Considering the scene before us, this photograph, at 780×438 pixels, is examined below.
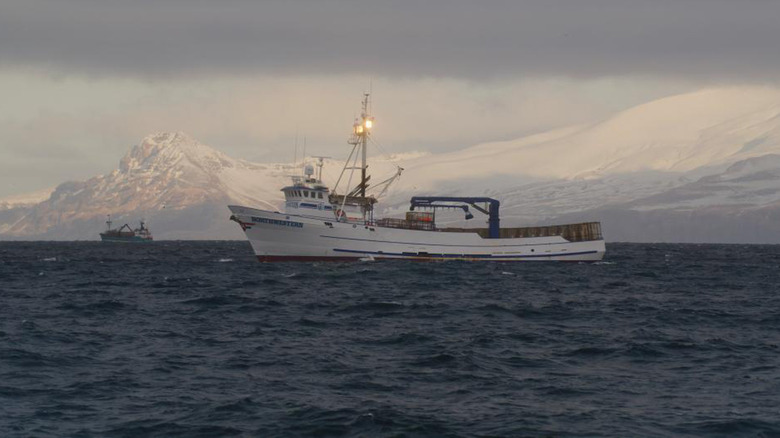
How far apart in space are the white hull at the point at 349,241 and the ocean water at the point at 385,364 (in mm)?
35808

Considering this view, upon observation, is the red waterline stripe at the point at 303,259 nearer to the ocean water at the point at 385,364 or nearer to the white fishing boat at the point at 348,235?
the white fishing boat at the point at 348,235

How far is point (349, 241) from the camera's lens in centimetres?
9700

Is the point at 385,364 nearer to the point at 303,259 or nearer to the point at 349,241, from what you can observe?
the point at 349,241

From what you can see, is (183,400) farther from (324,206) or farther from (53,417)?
(324,206)

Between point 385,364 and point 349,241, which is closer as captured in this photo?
point 385,364

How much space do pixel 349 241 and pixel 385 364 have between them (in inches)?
Result: 2559

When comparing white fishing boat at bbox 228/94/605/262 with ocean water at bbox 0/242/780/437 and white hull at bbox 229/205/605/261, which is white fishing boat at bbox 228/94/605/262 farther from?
ocean water at bbox 0/242/780/437

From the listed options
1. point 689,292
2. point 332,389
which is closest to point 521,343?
point 332,389

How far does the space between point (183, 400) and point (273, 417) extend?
130 inches

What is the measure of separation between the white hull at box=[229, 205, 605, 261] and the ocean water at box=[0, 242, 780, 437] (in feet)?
117

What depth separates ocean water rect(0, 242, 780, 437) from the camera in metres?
24.3

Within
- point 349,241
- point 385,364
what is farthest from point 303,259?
point 385,364

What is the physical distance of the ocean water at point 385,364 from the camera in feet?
79.7

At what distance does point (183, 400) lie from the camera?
26375mm
